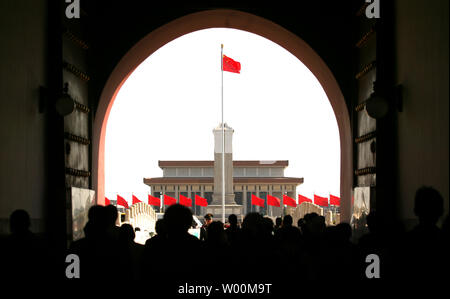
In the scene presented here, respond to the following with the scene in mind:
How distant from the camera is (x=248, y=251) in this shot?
502cm

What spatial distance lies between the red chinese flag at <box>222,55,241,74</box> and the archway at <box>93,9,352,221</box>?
565 inches

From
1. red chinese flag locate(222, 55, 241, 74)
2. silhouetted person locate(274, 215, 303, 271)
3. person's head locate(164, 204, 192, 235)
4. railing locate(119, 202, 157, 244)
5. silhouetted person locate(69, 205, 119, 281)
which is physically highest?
red chinese flag locate(222, 55, 241, 74)

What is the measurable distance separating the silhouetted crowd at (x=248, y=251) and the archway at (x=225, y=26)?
409 cm

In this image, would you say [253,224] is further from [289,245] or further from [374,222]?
[374,222]

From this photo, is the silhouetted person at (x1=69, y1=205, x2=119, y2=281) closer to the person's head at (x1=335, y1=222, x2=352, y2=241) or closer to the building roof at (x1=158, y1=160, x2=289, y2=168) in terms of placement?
the person's head at (x1=335, y1=222, x2=352, y2=241)

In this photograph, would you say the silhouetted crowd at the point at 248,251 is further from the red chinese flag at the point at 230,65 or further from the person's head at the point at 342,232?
the red chinese flag at the point at 230,65

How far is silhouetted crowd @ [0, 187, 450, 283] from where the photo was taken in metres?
4.06

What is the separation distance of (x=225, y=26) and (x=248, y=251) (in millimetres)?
6769

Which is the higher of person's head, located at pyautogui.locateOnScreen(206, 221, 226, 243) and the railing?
person's head, located at pyautogui.locateOnScreen(206, 221, 226, 243)

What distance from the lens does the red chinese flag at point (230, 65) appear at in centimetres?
2555
